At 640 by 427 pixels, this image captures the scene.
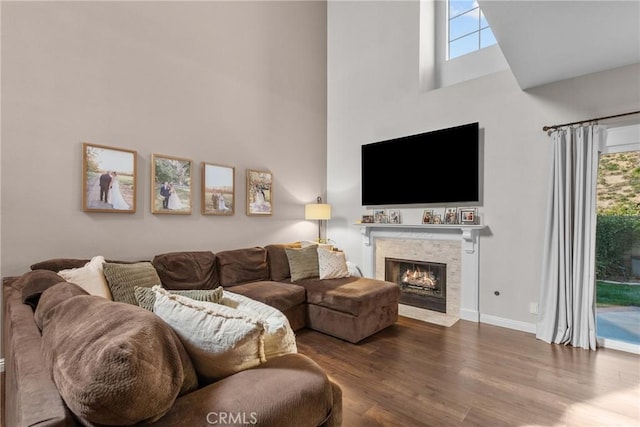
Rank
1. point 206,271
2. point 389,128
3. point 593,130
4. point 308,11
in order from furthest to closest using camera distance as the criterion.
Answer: point 308,11
point 389,128
point 206,271
point 593,130

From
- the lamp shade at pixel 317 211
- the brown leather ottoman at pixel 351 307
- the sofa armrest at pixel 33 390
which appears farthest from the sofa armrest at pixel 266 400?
the lamp shade at pixel 317 211

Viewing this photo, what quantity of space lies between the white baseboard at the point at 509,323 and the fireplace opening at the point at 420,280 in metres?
0.50

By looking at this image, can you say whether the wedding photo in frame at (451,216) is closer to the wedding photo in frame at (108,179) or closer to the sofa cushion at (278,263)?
the sofa cushion at (278,263)

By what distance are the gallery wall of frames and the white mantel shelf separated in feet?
4.74

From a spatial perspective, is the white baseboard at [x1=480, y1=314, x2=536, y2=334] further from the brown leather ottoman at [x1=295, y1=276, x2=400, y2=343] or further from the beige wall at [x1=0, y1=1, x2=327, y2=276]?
the beige wall at [x1=0, y1=1, x2=327, y2=276]

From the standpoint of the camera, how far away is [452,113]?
3.94 meters

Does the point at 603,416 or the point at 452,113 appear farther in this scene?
the point at 452,113

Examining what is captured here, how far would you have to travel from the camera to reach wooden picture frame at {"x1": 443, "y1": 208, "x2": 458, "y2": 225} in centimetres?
387

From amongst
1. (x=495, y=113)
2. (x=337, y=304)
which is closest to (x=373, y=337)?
(x=337, y=304)

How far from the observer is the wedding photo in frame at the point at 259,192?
426 centimetres

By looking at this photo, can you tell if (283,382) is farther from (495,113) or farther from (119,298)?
(495,113)

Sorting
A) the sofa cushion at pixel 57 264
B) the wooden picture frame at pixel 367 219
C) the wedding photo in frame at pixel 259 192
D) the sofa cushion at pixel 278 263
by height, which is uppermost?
the wedding photo in frame at pixel 259 192

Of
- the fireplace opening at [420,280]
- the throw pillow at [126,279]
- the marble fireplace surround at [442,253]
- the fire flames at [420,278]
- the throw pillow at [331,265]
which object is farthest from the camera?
the fire flames at [420,278]

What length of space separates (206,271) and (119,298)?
104 cm
